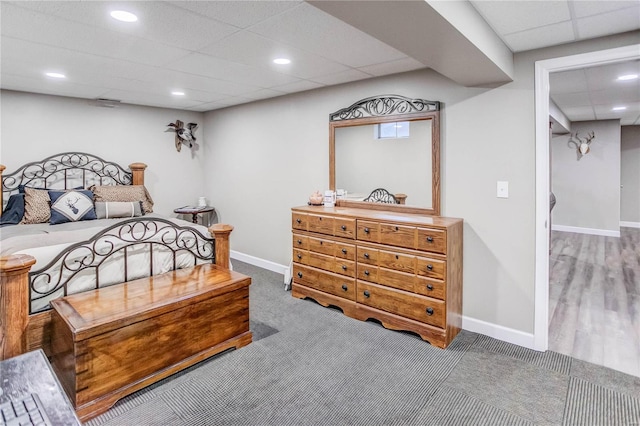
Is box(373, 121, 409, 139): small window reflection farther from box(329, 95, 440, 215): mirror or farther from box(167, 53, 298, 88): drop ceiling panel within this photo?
box(167, 53, 298, 88): drop ceiling panel

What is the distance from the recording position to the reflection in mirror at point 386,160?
3.34m

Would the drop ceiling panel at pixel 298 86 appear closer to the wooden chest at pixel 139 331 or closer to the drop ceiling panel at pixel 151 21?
the drop ceiling panel at pixel 151 21

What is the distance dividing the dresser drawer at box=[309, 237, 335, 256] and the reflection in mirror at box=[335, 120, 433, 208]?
634 mm

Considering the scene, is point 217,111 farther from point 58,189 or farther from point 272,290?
point 272,290

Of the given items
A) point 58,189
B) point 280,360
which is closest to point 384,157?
point 280,360

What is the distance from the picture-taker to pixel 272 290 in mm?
4109

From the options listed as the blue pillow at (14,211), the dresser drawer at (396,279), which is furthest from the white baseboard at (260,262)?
the blue pillow at (14,211)

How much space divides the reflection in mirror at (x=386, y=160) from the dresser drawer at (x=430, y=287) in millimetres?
759

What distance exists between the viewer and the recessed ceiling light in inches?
81.4

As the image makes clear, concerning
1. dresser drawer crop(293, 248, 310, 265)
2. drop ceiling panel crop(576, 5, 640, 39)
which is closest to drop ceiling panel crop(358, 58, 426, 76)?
drop ceiling panel crop(576, 5, 640, 39)

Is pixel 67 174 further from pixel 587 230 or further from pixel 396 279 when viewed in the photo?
Result: pixel 587 230

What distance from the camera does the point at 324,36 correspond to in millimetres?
2449

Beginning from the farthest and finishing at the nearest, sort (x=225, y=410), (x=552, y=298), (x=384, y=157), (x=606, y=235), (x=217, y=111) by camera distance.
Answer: (x=606, y=235) < (x=217, y=111) < (x=552, y=298) < (x=384, y=157) < (x=225, y=410)

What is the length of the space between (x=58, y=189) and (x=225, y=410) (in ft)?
12.9
